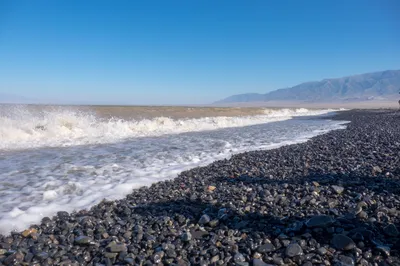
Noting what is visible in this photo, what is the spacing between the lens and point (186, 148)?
495 inches

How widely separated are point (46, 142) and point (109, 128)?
16.0ft

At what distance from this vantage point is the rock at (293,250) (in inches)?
133

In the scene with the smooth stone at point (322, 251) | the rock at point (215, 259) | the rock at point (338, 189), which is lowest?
the rock at point (215, 259)

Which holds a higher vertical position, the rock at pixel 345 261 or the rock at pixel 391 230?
the rock at pixel 391 230

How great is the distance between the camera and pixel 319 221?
401cm

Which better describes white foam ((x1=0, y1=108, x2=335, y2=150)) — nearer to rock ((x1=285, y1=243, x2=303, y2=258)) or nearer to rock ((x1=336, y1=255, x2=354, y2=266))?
rock ((x1=285, y1=243, x2=303, y2=258))

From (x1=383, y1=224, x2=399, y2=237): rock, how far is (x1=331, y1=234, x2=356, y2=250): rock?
23.9 inches

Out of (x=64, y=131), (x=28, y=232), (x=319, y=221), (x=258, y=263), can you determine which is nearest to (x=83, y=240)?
(x=28, y=232)

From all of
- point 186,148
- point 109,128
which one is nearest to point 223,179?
point 186,148

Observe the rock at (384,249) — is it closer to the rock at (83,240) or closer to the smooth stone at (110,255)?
the smooth stone at (110,255)

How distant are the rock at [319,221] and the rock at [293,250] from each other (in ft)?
1.90

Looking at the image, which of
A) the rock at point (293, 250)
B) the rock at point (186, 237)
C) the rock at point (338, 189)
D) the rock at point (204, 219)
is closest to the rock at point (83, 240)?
the rock at point (186, 237)

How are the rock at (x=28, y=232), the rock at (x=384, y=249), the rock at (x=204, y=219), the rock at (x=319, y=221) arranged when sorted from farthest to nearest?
the rock at (x=204, y=219)
the rock at (x=28, y=232)
the rock at (x=319, y=221)
the rock at (x=384, y=249)

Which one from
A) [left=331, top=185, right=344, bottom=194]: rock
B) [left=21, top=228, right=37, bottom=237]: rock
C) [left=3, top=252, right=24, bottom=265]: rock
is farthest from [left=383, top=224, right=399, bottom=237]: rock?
[left=21, top=228, right=37, bottom=237]: rock
